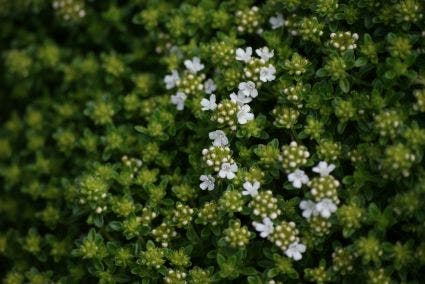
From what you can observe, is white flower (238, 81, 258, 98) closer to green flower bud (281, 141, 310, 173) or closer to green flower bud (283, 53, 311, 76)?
green flower bud (283, 53, 311, 76)

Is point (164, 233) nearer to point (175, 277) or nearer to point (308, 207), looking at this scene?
point (175, 277)

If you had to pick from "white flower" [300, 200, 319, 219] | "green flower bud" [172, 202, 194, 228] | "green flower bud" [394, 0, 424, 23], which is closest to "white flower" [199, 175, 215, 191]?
"green flower bud" [172, 202, 194, 228]

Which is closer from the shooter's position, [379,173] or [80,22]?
[379,173]

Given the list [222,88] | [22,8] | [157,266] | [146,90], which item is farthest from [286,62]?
[22,8]

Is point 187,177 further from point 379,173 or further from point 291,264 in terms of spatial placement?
point 379,173

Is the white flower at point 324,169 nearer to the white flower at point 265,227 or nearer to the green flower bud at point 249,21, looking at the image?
the white flower at point 265,227

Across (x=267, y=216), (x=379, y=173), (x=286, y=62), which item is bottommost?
(x=267, y=216)

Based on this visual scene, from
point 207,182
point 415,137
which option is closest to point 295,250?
point 207,182
